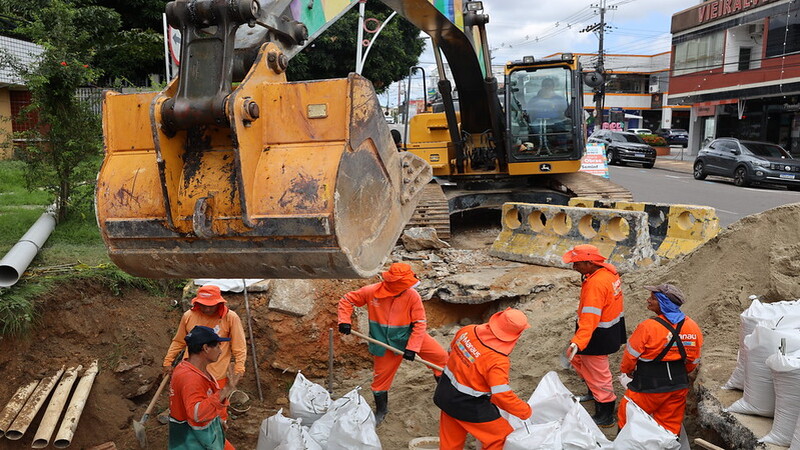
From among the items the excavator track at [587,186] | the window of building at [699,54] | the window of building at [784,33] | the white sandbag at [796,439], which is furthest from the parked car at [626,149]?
the white sandbag at [796,439]

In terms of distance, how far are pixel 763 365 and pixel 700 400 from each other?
728 mm

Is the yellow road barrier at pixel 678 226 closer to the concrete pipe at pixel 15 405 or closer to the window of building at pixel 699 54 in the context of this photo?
the concrete pipe at pixel 15 405

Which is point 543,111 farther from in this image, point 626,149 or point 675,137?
point 675,137

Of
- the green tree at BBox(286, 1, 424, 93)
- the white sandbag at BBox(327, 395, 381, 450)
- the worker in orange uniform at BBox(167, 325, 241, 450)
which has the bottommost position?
the white sandbag at BBox(327, 395, 381, 450)

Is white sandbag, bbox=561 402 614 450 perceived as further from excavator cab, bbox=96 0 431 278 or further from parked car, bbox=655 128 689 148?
parked car, bbox=655 128 689 148

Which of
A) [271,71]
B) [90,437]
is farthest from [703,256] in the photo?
[90,437]

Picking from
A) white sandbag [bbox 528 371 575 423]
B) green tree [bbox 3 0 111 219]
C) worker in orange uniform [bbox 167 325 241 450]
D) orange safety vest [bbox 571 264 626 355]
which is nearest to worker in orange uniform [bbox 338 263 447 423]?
white sandbag [bbox 528 371 575 423]

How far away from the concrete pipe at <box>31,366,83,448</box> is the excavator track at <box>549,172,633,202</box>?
7.73m

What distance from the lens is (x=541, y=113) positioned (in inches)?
428

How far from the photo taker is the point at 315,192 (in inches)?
134

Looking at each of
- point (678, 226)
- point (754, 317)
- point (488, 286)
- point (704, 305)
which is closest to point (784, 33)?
point (678, 226)

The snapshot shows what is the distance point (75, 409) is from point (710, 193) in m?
17.4

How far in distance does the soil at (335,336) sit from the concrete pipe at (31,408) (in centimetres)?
17

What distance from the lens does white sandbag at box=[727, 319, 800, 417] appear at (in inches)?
165
